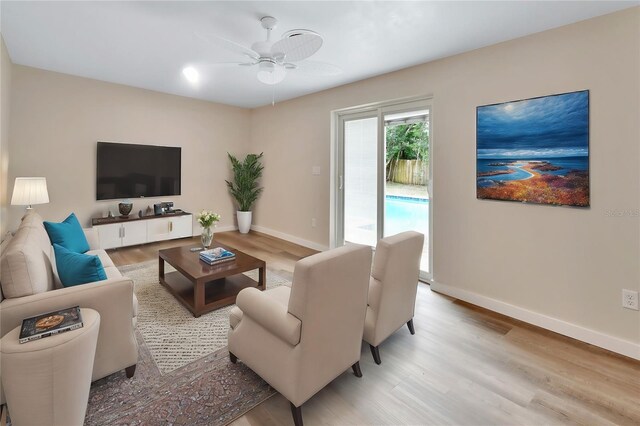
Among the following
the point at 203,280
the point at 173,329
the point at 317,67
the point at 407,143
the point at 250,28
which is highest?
the point at 250,28

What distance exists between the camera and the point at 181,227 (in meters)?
5.25

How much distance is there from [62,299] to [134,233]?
11.4 ft

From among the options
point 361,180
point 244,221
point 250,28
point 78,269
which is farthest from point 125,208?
point 361,180

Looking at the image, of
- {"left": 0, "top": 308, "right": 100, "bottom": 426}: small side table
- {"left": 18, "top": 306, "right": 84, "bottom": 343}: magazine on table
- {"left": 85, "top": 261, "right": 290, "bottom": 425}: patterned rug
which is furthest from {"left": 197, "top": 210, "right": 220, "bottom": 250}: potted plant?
{"left": 0, "top": 308, "right": 100, "bottom": 426}: small side table

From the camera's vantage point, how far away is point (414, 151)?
12.2 ft

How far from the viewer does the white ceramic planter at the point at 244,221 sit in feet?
19.9

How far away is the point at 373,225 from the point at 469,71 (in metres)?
2.15

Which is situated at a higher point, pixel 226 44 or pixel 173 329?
pixel 226 44

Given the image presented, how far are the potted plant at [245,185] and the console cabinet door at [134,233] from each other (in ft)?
5.83

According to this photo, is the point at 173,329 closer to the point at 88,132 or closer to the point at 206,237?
the point at 206,237

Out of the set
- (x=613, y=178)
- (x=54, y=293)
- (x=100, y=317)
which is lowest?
(x=100, y=317)

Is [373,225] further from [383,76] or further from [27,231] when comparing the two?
[27,231]

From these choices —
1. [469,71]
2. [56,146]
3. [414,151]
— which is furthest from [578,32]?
[56,146]

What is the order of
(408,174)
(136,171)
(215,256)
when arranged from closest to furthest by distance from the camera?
1. (215,256)
2. (408,174)
3. (136,171)
